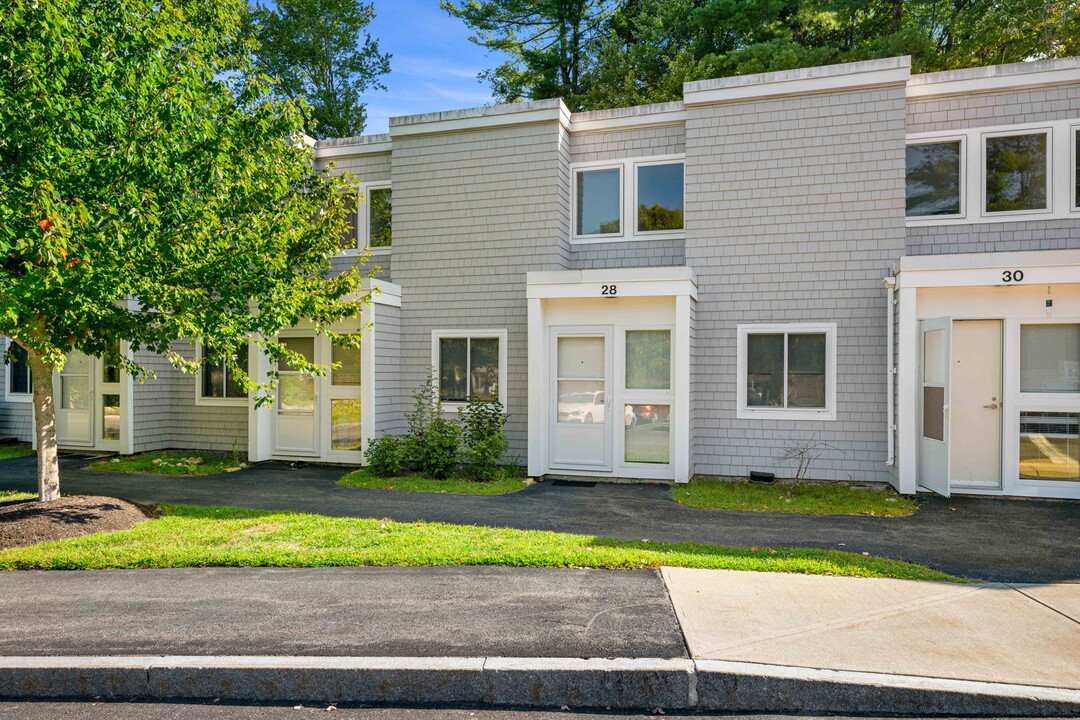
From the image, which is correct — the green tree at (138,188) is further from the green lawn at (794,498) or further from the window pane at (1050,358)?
the window pane at (1050,358)

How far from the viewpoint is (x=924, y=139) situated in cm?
1013

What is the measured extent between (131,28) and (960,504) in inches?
445

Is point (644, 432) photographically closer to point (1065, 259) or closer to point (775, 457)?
point (775, 457)

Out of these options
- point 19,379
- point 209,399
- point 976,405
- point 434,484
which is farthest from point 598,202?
point 19,379

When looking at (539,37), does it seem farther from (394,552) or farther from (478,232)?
(394,552)

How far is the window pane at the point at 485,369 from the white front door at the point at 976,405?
23.0ft

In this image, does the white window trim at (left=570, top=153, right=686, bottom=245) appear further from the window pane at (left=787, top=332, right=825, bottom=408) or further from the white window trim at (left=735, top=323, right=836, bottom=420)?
the window pane at (left=787, top=332, right=825, bottom=408)

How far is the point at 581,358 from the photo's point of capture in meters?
10.8

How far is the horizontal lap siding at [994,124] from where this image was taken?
960cm

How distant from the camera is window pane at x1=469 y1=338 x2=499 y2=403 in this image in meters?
11.7

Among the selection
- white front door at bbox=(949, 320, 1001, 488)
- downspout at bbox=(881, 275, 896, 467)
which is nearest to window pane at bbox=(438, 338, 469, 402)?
downspout at bbox=(881, 275, 896, 467)

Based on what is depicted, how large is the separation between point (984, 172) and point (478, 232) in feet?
26.3

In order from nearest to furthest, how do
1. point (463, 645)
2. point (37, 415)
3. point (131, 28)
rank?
point (463, 645)
point (131, 28)
point (37, 415)

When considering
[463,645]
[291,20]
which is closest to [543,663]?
[463,645]
